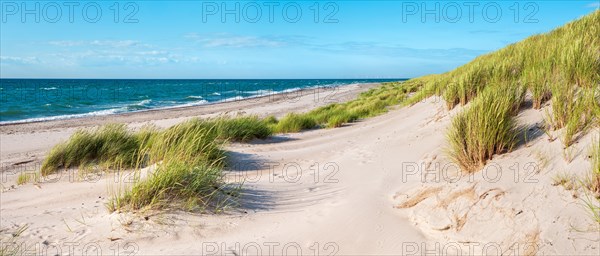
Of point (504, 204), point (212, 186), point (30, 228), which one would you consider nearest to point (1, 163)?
point (30, 228)

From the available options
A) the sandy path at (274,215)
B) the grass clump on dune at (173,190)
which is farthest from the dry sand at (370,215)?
the grass clump on dune at (173,190)

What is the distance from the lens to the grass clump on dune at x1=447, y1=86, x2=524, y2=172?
4598mm

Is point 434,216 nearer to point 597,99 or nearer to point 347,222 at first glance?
point 347,222

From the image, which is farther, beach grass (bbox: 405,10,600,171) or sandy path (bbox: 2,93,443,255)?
beach grass (bbox: 405,10,600,171)

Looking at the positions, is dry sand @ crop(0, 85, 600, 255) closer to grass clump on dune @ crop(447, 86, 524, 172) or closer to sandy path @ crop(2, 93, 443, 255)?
sandy path @ crop(2, 93, 443, 255)

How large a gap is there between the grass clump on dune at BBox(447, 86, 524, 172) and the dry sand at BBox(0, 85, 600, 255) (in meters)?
0.15

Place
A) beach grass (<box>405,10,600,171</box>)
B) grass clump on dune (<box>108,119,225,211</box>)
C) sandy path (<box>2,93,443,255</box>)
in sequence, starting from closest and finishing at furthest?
sandy path (<box>2,93,443,255</box>) → beach grass (<box>405,10,600,171</box>) → grass clump on dune (<box>108,119,225,211</box>)

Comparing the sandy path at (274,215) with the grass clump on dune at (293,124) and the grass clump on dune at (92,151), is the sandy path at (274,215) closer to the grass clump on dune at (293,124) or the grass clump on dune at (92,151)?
the grass clump on dune at (92,151)

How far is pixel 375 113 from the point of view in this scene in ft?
48.4

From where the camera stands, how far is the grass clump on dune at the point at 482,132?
4.60 meters

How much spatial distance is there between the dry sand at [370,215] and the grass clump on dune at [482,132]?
152 mm

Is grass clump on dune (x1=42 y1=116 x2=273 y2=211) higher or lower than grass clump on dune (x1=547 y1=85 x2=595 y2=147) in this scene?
lower

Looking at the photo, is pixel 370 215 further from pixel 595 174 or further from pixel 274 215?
pixel 595 174

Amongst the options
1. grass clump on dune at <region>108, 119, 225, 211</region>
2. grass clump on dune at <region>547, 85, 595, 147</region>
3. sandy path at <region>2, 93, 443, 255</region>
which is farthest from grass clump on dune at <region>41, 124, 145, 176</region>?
grass clump on dune at <region>547, 85, 595, 147</region>
